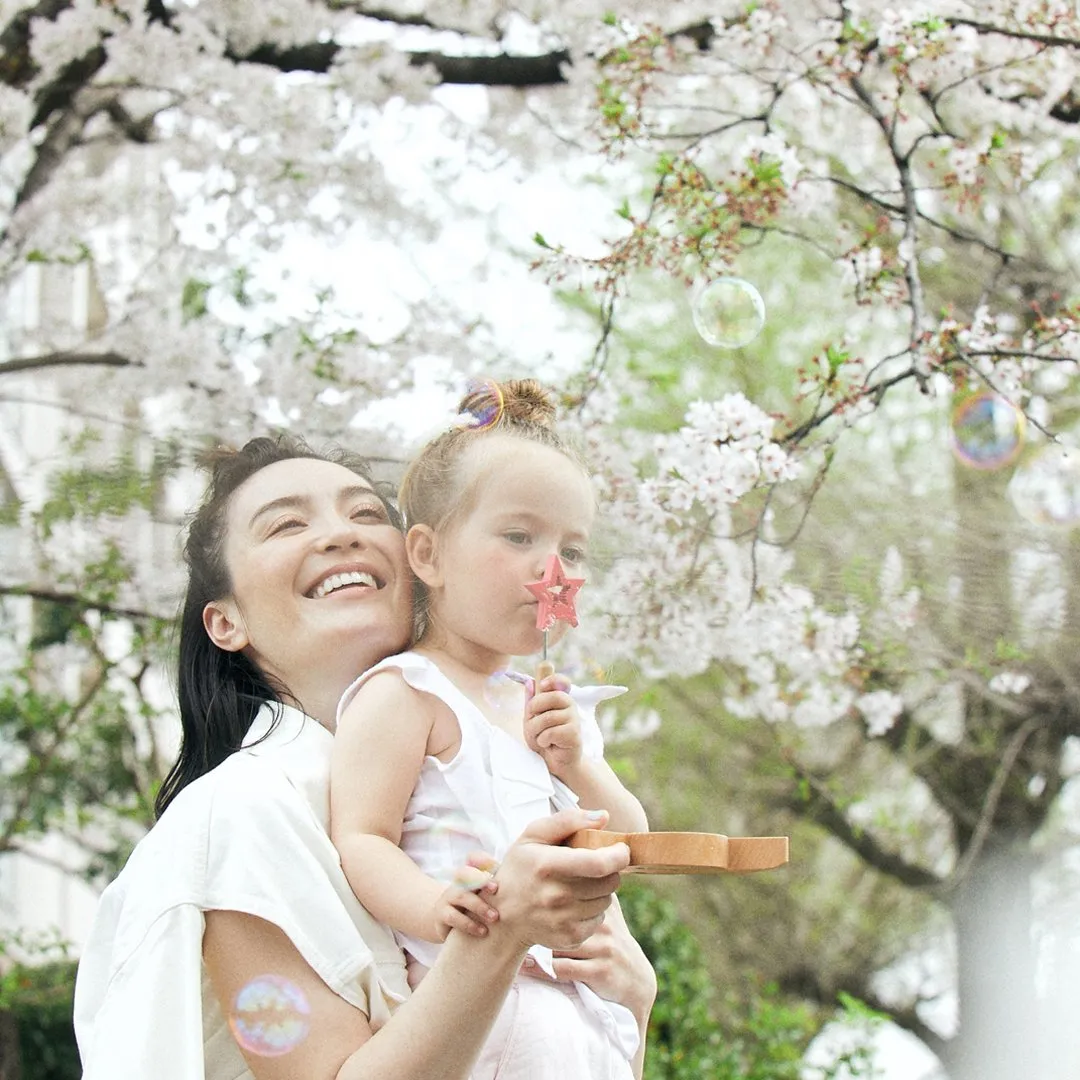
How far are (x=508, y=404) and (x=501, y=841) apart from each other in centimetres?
55

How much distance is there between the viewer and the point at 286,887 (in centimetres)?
148

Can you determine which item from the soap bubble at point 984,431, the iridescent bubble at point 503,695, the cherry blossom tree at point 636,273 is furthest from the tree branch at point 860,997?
the iridescent bubble at point 503,695

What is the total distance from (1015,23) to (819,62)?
479mm

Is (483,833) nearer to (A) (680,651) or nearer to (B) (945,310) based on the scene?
(B) (945,310)

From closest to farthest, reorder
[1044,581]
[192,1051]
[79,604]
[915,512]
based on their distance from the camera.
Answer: [192,1051], [79,604], [1044,581], [915,512]

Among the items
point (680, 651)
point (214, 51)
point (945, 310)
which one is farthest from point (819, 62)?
point (214, 51)

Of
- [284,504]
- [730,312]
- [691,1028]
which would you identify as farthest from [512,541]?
[691,1028]

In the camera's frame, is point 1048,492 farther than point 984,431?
Yes

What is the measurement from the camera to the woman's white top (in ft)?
4.77

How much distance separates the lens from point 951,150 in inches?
136

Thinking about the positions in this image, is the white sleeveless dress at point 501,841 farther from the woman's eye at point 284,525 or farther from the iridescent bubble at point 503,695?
the woman's eye at point 284,525

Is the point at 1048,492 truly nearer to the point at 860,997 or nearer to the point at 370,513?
the point at 860,997

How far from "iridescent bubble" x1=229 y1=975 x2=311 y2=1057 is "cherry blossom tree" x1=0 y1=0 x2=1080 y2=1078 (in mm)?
1759

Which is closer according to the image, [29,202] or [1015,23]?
[1015,23]
